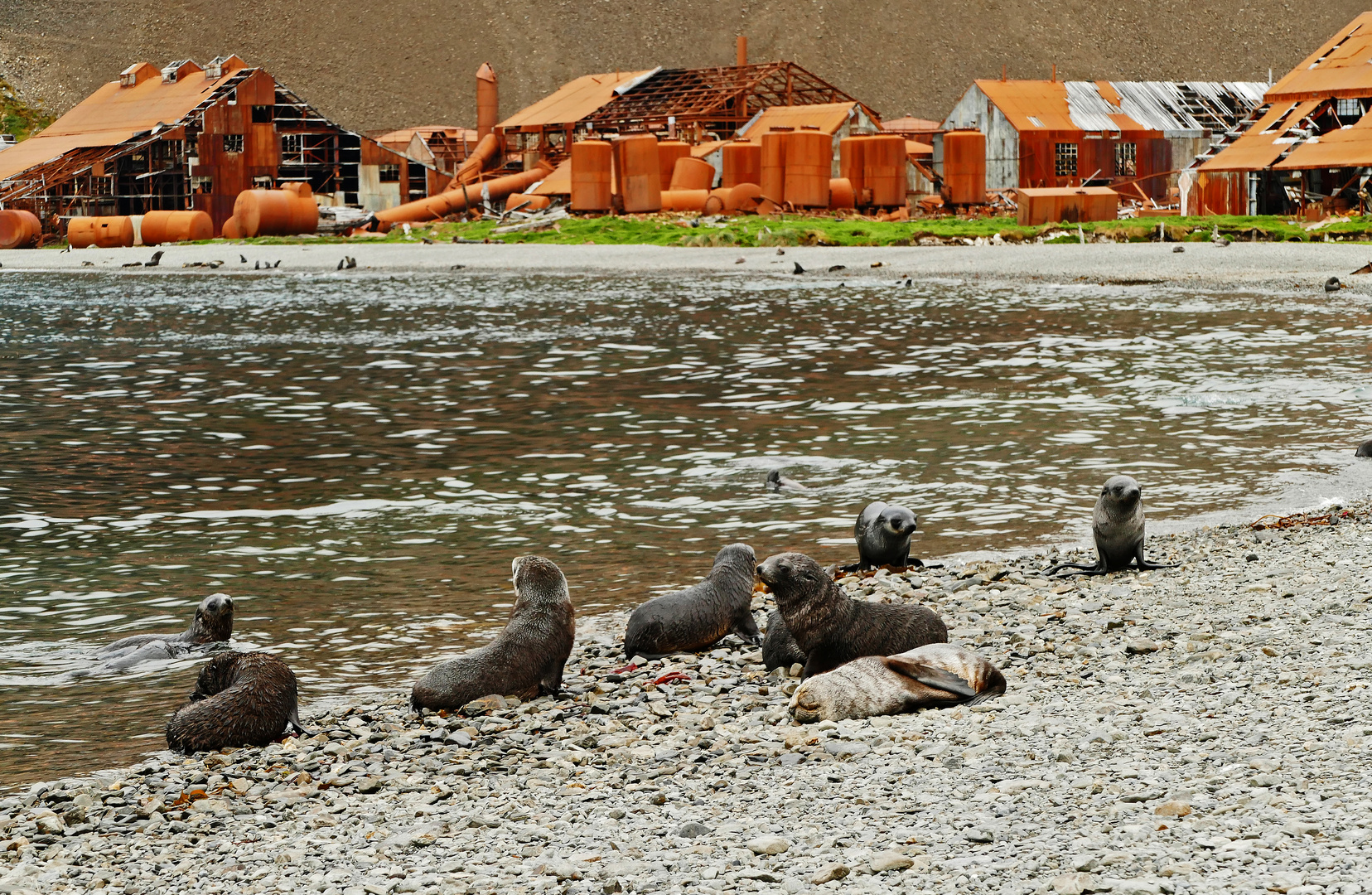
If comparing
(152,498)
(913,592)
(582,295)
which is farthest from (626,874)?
(582,295)

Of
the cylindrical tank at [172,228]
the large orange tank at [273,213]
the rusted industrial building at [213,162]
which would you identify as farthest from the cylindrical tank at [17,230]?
the large orange tank at [273,213]

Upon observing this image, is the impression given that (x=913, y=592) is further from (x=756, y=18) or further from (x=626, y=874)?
(x=756, y=18)

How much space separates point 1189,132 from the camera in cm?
6894

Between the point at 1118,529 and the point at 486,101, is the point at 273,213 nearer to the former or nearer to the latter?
the point at 486,101

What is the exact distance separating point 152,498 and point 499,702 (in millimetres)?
7366

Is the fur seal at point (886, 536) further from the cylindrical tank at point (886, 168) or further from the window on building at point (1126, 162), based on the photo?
the window on building at point (1126, 162)

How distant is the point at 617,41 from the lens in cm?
14088

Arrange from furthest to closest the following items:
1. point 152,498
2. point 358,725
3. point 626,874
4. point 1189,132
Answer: point 1189,132 < point 152,498 < point 358,725 < point 626,874

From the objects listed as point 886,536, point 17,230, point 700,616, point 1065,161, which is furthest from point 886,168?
point 700,616

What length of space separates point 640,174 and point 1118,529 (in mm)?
50580

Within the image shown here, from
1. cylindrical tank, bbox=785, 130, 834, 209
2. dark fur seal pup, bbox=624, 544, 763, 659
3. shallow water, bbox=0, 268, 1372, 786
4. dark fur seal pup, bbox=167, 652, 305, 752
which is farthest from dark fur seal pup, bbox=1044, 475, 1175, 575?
cylindrical tank, bbox=785, 130, 834, 209

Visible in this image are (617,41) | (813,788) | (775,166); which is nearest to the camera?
(813,788)

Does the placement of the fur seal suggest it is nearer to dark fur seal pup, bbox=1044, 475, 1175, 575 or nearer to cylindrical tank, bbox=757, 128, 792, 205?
dark fur seal pup, bbox=1044, 475, 1175, 575

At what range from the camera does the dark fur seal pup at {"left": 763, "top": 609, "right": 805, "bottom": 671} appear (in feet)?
25.5
